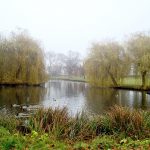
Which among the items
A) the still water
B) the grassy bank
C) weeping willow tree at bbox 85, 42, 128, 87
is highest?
weeping willow tree at bbox 85, 42, 128, 87

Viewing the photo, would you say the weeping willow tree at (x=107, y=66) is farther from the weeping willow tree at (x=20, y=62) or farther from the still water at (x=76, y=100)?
the still water at (x=76, y=100)

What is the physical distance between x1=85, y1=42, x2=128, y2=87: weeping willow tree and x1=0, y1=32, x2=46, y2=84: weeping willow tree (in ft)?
28.2

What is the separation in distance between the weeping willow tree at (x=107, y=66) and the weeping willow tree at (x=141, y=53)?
170 cm

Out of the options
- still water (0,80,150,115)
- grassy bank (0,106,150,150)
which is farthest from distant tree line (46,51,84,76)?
grassy bank (0,106,150,150)

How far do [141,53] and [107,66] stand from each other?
19.4 ft

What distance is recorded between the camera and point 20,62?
142 ft

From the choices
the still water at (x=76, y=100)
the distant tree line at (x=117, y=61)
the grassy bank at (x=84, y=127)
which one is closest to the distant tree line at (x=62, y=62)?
the distant tree line at (x=117, y=61)

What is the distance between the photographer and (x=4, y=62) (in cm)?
4259

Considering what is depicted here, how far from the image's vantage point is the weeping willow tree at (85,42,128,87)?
147 feet

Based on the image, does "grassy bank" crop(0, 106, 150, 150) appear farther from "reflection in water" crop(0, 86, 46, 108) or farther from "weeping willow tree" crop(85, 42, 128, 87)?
"weeping willow tree" crop(85, 42, 128, 87)

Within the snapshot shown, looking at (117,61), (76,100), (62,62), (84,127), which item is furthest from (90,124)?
(62,62)

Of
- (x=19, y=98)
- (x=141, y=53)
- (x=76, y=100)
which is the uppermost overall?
(x=141, y=53)

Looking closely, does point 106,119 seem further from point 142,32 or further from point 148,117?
point 142,32

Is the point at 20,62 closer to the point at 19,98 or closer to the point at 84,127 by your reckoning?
the point at 19,98
